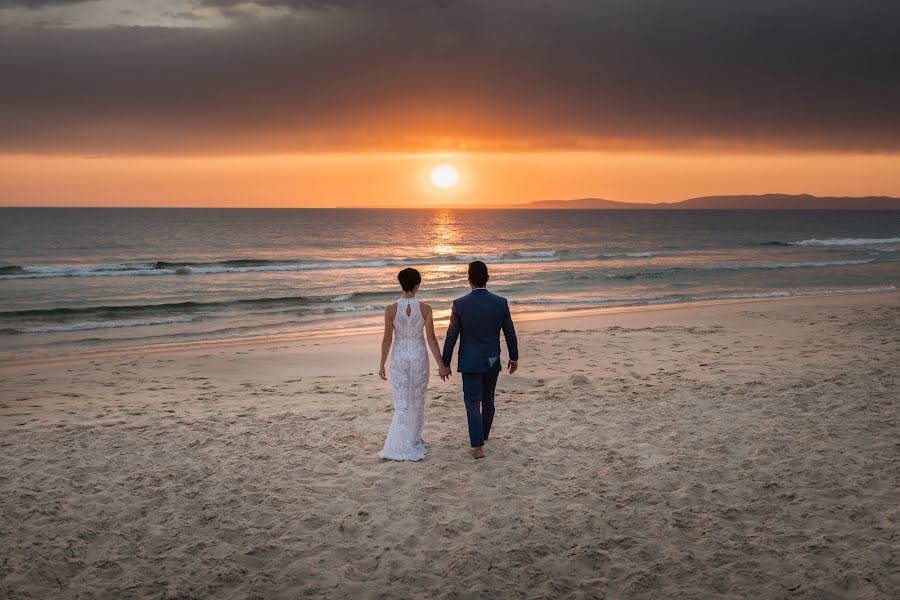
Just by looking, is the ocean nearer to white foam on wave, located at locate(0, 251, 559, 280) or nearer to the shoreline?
white foam on wave, located at locate(0, 251, 559, 280)

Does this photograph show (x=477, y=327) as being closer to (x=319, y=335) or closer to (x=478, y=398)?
(x=478, y=398)

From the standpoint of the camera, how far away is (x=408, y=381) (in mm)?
6410

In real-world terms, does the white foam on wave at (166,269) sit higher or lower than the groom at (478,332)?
lower

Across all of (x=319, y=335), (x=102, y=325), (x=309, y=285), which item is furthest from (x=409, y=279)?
(x=309, y=285)

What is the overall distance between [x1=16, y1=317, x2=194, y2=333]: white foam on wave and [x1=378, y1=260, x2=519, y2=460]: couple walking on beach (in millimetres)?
14442

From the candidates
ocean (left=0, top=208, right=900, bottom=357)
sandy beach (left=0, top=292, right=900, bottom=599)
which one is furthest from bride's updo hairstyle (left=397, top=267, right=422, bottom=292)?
ocean (left=0, top=208, right=900, bottom=357)

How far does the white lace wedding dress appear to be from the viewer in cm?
630

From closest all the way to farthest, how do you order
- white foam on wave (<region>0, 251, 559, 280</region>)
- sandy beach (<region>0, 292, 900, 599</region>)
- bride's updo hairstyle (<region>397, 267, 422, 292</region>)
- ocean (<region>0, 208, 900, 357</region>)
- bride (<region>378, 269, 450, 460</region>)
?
sandy beach (<region>0, 292, 900, 599</region>) → bride's updo hairstyle (<region>397, 267, 422, 292</region>) → bride (<region>378, 269, 450, 460</region>) → ocean (<region>0, 208, 900, 357</region>) → white foam on wave (<region>0, 251, 559, 280</region>)

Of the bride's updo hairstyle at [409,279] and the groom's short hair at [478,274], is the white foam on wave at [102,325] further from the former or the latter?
the groom's short hair at [478,274]

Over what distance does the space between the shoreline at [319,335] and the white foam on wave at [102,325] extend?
3440mm

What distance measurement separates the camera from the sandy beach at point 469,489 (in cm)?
440

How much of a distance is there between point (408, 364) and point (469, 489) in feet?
4.48

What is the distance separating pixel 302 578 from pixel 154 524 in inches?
62.8

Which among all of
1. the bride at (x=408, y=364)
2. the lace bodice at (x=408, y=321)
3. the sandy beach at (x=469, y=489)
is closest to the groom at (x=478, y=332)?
the bride at (x=408, y=364)
